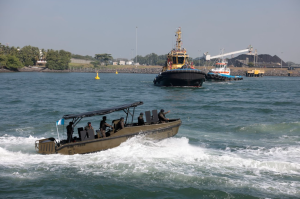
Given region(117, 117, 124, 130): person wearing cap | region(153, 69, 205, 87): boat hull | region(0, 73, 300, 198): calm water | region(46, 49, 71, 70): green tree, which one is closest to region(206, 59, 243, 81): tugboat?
region(153, 69, 205, 87): boat hull

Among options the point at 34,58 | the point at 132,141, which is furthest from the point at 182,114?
the point at 34,58

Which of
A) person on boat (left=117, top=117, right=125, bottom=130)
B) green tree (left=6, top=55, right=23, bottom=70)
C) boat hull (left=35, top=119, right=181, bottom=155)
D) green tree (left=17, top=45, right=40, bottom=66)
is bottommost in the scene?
boat hull (left=35, top=119, right=181, bottom=155)

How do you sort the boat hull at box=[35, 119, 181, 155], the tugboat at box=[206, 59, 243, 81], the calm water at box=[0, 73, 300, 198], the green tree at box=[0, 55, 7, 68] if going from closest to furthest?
the calm water at box=[0, 73, 300, 198], the boat hull at box=[35, 119, 181, 155], the tugboat at box=[206, 59, 243, 81], the green tree at box=[0, 55, 7, 68]

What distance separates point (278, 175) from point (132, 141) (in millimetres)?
6951

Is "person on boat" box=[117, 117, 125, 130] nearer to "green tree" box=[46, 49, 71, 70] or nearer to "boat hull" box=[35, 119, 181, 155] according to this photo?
"boat hull" box=[35, 119, 181, 155]

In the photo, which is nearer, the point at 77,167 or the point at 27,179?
the point at 27,179

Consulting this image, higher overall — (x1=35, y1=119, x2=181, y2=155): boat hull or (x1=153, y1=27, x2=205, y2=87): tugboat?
(x1=153, y1=27, x2=205, y2=87): tugboat

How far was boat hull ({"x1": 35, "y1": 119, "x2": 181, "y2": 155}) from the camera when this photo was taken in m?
15.5

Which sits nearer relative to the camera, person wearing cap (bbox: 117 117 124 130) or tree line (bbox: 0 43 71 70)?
person wearing cap (bbox: 117 117 124 130)

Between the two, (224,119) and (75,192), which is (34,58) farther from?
(75,192)

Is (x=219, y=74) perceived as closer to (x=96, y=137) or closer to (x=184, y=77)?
(x=184, y=77)

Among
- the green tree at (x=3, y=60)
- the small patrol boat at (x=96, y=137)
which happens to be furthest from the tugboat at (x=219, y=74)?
the green tree at (x=3, y=60)

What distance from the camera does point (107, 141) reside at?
629 inches

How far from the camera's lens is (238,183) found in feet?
41.8
